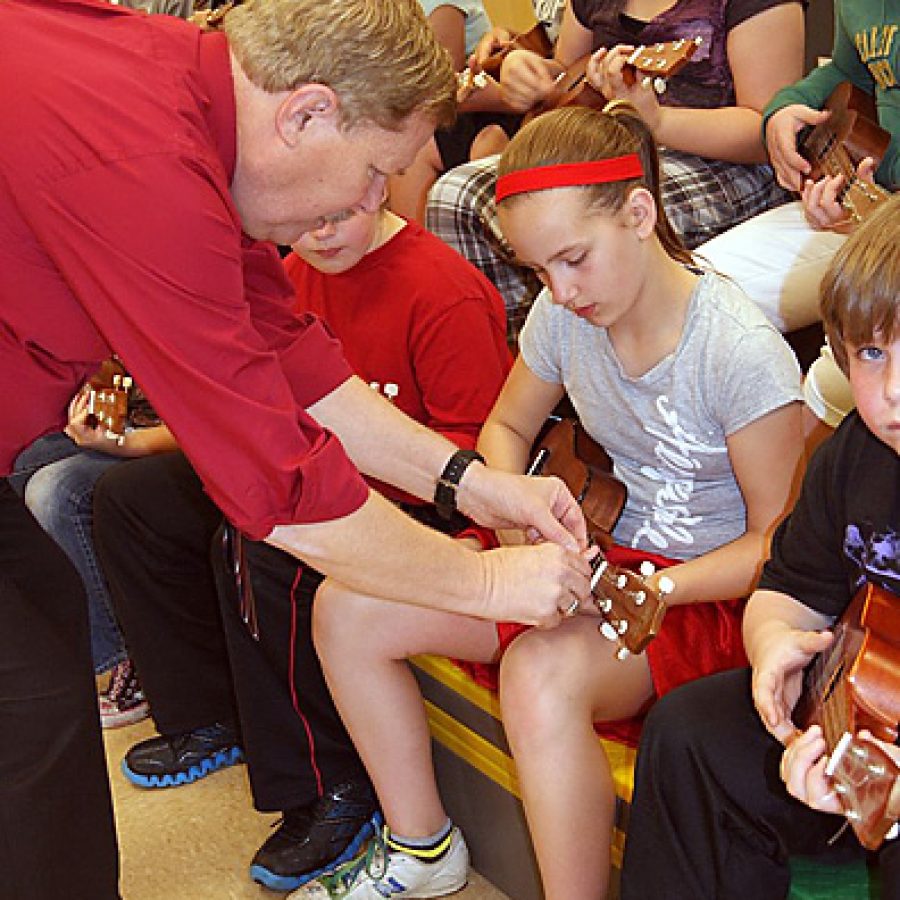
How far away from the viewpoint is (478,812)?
2037 mm

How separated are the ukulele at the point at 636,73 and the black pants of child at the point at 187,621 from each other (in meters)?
0.94

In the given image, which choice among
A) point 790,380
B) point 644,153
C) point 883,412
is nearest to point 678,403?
point 790,380

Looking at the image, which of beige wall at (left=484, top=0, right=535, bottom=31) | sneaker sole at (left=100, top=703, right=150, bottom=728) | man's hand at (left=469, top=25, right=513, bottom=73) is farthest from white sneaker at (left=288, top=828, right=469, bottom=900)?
beige wall at (left=484, top=0, right=535, bottom=31)

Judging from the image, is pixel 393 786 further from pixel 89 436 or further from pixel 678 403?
pixel 89 436

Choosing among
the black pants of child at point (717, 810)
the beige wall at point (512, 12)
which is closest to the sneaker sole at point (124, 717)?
the black pants of child at point (717, 810)

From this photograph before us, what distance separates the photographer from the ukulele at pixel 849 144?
209 centimetres

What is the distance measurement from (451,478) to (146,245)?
0.72 metres

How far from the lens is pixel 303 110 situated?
1379 millimetres

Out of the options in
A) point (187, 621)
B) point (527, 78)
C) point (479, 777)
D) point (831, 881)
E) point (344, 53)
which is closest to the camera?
point (344, 53)

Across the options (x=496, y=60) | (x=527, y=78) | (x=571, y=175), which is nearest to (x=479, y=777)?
(x=571, y=175)

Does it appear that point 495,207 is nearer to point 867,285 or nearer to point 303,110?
point 303,110

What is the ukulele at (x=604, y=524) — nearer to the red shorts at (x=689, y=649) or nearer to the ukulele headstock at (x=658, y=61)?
A: the red shorts at (x=689, y=649)

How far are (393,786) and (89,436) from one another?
0.96 m

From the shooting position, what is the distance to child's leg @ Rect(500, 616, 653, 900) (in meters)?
1.64
